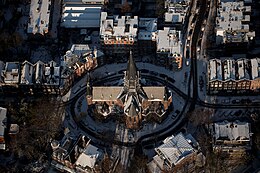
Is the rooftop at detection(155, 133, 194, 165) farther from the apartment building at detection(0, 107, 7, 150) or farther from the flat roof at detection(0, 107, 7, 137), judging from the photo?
the flat roof at detection(0, 107, 7, 137)

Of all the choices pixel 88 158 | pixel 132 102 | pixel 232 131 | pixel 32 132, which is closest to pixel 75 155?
pixel 88 158

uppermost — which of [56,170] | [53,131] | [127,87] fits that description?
[127,87]

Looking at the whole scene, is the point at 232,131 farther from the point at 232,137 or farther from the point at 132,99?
the point at 132,99

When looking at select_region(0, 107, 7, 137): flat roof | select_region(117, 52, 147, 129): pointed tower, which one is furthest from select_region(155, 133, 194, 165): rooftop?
select_region(0, 107, 7, 137): flat roof

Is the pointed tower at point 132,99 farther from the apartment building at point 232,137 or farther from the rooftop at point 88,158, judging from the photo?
the apartment building at point 232,137

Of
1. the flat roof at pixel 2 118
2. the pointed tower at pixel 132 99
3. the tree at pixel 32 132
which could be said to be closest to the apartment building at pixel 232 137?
the pointed tower at pixel 132 99

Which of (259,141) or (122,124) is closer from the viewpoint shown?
(259,141)

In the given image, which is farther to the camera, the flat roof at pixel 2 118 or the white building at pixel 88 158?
the flat roof at pixel 2 118

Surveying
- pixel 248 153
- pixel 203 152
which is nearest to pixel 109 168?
pixel 203 152

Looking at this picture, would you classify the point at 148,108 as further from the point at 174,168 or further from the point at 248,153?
the point at 248,153
